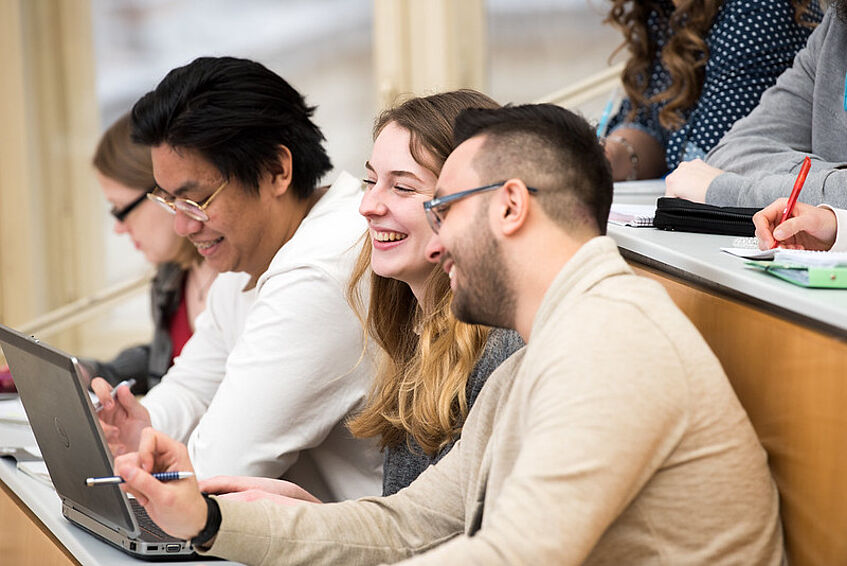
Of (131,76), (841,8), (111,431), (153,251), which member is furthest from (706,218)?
(131,76)

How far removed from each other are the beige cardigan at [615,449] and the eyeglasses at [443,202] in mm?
126

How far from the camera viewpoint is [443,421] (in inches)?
59.5

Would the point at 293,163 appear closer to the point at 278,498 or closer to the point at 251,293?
the point at 251,293

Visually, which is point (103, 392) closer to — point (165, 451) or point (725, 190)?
point (165, 451)

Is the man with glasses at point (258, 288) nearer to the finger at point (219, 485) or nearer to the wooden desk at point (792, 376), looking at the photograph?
the finger at point (219, 485)

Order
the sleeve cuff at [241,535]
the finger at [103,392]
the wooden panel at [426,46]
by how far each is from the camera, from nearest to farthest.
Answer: the sleeve cuff at [241,535], the finger at [103,392], the wooden panel at [426,46]

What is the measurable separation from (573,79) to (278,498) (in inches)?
119

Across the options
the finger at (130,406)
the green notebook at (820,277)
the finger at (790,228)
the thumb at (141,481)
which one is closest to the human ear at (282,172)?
the finger at (130,406)

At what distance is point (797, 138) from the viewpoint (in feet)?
6.06

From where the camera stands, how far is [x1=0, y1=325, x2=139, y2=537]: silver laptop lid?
1320mm

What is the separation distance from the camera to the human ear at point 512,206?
3.63 ft

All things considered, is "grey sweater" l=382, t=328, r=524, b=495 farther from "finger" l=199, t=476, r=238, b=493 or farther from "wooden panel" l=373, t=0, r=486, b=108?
"wooden panel" l=373, t=0, r=486, b=108

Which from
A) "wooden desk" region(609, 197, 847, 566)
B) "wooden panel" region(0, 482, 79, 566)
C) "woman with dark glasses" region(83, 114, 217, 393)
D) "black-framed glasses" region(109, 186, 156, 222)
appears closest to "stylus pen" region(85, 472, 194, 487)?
"wooden panel" region(0, 482, 79, 566)

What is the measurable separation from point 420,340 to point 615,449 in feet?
2.39
